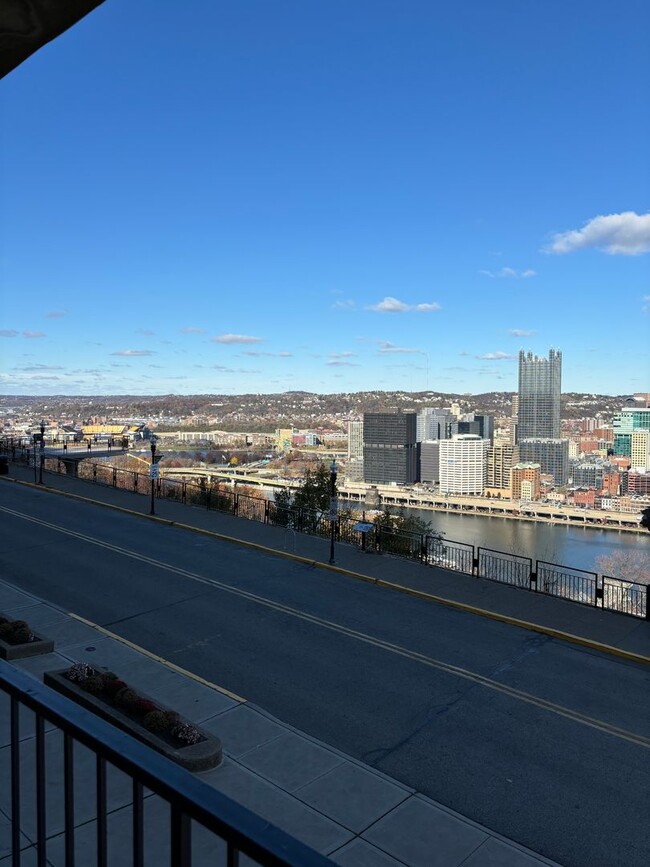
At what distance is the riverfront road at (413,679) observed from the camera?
7.23 metres

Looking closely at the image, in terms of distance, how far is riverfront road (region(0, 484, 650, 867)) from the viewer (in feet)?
23.7

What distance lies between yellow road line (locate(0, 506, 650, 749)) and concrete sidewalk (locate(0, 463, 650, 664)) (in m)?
3.08

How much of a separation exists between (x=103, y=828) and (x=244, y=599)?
1212 cm

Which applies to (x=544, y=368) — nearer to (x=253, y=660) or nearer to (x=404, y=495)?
(x=404, y=495)

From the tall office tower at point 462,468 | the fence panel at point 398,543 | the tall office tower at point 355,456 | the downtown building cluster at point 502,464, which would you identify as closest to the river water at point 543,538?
the downtown building cluster at point 502,464

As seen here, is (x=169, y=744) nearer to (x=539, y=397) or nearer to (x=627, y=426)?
(x=627, y=426)

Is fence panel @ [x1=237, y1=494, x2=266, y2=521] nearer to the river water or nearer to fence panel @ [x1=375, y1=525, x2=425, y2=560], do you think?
fence panel @ [x1=375, y1=525, x2=425, y2=560]

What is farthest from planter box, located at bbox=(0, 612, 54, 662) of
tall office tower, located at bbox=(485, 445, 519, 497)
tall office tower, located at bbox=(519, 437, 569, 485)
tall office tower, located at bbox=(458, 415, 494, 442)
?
tall office tower, located at bbox=(458, 415, 494, 442)

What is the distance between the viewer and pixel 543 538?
73.2m

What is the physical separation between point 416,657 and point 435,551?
27.8 feet

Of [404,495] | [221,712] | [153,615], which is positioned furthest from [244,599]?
[404,495]

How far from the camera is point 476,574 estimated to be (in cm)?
1697

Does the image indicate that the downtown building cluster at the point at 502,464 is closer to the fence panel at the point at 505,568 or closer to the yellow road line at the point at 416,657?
the fence panel at the point at 505,568

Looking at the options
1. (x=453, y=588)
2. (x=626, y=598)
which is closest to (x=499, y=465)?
(x=626, y=598)
